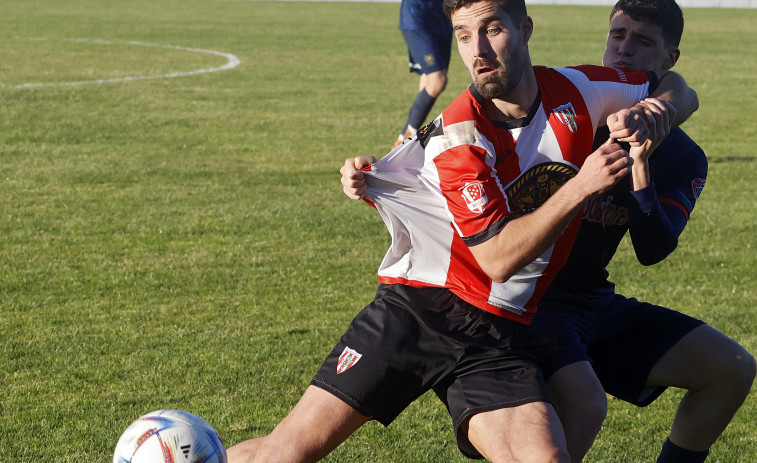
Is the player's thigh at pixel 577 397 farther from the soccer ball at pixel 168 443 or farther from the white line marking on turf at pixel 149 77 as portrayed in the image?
the white line marking on turf at pixel 149 77

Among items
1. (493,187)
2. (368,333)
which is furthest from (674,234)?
(368,333)

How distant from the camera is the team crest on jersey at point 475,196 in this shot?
3443mm

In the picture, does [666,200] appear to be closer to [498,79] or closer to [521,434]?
[498,79]

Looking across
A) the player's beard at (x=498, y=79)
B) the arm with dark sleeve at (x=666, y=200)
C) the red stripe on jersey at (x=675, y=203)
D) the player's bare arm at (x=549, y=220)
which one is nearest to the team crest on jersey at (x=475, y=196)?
the player's bare arm at (x=549, y=220)

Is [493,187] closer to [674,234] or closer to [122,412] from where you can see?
[674,234]

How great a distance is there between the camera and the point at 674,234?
13.1ft

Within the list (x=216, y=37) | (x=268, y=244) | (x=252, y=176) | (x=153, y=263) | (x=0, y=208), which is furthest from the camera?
(x=216, y=37)

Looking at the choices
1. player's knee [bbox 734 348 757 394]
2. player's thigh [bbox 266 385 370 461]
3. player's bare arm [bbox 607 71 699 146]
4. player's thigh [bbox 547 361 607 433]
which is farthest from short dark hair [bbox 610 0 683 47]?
player's thigh [bbox 266 385 370 461]

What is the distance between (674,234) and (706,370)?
531 millimetres

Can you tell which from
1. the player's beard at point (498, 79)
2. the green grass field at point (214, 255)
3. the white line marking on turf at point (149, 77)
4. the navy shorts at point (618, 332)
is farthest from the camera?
the white line marking on turf at point (149, 77)

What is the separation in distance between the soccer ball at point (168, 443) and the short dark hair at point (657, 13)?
245cm

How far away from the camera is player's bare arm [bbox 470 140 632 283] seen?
3250mm

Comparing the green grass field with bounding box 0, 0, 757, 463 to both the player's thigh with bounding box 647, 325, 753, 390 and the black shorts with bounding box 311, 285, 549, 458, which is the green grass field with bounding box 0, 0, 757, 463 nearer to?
the player's thigh with bounding box 647, 325, 753, 390

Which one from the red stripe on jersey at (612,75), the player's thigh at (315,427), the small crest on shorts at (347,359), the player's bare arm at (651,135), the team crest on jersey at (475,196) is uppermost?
the red stripe on jersey at (612,75)
